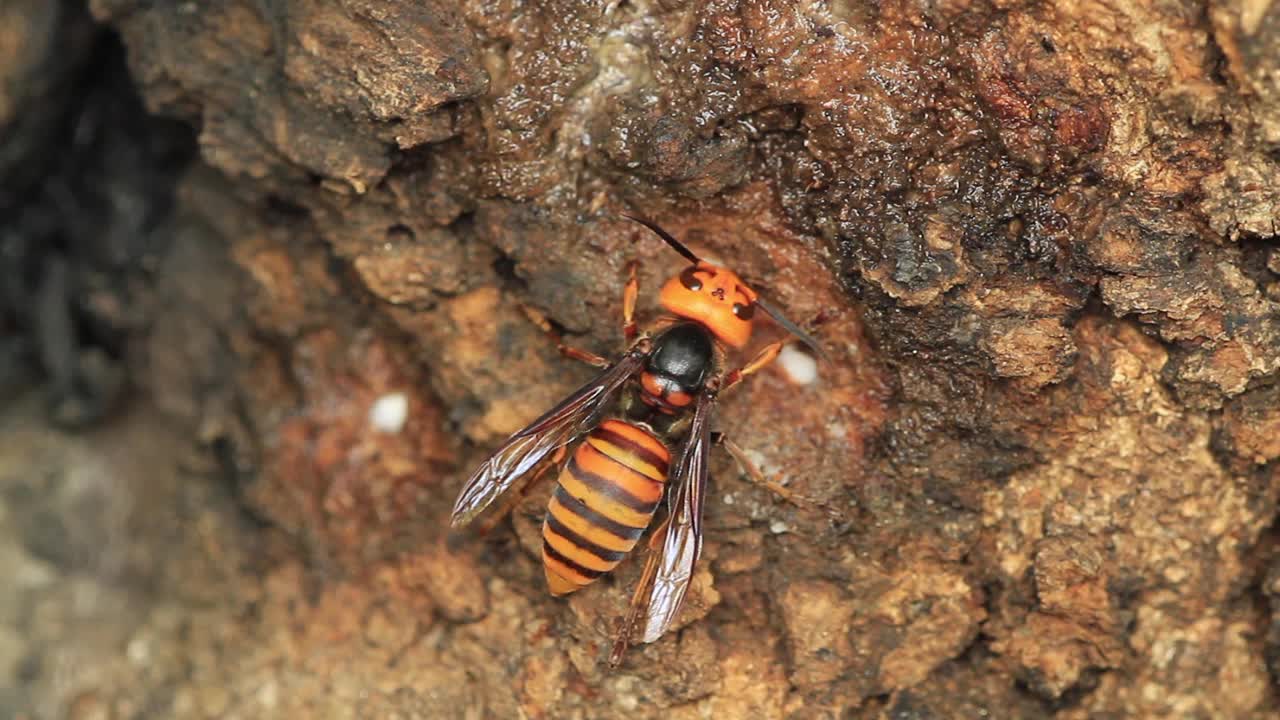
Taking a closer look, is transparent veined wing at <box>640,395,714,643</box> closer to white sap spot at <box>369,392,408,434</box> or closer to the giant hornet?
the giant hornet

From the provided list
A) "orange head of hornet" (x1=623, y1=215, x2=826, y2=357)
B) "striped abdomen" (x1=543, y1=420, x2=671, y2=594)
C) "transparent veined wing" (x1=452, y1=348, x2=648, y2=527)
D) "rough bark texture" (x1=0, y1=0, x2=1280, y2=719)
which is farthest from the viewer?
"transparent veined wing" (x1=452, y1=348, x2=648, y2=527)

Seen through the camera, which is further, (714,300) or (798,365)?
(798,365)

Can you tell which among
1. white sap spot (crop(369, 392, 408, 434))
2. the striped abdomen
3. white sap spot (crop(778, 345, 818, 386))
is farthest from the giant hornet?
white sap spot (crop(369, 392, 408, 434))

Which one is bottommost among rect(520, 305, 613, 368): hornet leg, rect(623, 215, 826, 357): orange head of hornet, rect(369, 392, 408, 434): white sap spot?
rect(369, 392, 408, 434): white sap spot

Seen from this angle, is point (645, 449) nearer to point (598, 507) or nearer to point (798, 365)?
point (598, 507)

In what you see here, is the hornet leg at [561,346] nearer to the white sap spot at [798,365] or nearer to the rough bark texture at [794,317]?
the rough bark texture at [794,317]

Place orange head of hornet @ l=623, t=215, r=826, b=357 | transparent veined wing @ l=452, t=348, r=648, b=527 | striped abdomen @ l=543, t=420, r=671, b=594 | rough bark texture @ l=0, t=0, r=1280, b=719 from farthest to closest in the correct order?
transparent veined wing @ l=452, t=348, r=648, b=527, orange head of hornet @ l=623, t=215, r=826, b=357, striped abdomen @ l=543, t=420, r=671, b=594, rough bark texture @ l=0, t=0, r=1280, b=719

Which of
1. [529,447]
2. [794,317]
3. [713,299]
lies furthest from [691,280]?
[529,447]
